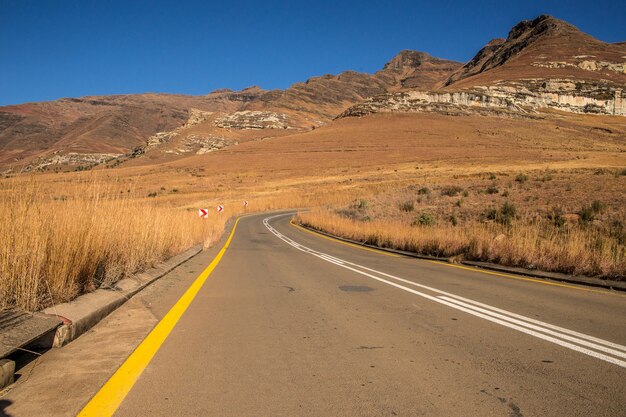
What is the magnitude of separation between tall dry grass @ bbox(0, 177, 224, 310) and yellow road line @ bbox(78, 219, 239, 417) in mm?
1217

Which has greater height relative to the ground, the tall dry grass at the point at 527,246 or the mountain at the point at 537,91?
the mountain at the point at 537,91

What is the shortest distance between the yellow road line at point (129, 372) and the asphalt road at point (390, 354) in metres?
0.09

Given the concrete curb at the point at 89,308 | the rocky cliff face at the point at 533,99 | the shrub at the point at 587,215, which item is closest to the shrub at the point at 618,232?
the shrub at the point at 587,215

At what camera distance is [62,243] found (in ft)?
19.2

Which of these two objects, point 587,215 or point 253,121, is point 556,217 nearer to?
point 587,215

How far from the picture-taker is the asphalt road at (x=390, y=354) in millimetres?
3322

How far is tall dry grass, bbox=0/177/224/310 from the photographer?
16.3 ft

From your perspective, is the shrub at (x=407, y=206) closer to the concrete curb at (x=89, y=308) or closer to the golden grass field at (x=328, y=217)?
the golden grass field at (x=328, y=217)

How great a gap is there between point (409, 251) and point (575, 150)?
7816cm

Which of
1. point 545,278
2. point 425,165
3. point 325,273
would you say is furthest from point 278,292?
point 425,165

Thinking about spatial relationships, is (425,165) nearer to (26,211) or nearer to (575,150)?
(575,150)

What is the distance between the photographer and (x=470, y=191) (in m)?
30.8

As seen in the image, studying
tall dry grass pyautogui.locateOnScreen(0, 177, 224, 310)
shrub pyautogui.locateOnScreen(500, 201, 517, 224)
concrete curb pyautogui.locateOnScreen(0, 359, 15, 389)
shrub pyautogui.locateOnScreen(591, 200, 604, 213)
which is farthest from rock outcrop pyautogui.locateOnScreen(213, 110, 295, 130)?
concrete curb pyautogui.locateOnScreen(0, 359, 15, 389)

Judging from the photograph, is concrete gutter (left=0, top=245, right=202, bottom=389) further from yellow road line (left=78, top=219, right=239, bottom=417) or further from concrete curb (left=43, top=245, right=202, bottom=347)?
yellow road line (left=78, top=219, right=239, bottom=417)
